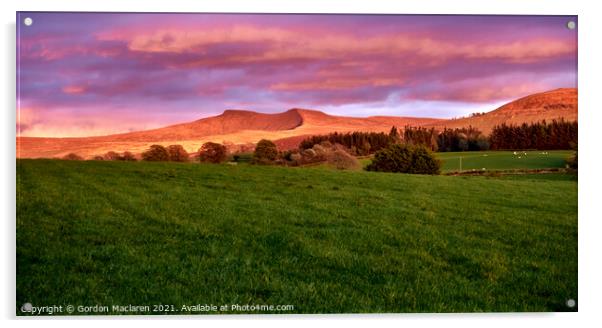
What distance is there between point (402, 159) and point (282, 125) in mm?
2340

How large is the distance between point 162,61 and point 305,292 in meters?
4.58

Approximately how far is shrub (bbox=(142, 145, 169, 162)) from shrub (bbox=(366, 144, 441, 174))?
3.72 meters

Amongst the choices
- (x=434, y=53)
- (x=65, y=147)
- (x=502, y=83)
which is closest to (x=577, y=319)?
(x=502, y=83)

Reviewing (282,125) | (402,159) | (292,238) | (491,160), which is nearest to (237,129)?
(282,125)

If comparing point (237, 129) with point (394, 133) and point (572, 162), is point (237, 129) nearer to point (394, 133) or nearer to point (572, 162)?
point (394, 133)

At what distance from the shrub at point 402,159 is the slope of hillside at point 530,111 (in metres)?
0.58

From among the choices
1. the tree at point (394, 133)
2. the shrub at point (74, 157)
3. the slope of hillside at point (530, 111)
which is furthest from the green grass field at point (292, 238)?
the slope of hillside at point (530, 111)

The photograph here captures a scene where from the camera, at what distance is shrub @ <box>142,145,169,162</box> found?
9445mm

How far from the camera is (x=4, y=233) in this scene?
8.52 meters

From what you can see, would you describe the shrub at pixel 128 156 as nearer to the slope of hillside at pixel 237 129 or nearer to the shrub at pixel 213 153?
the slope of hillside at pixel 237 129

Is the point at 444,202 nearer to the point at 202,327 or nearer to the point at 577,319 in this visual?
the point at 577,319

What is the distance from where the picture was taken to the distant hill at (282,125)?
9141 mm

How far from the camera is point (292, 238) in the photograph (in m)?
8.48

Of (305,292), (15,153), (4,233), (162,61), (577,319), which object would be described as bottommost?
(577,319)
